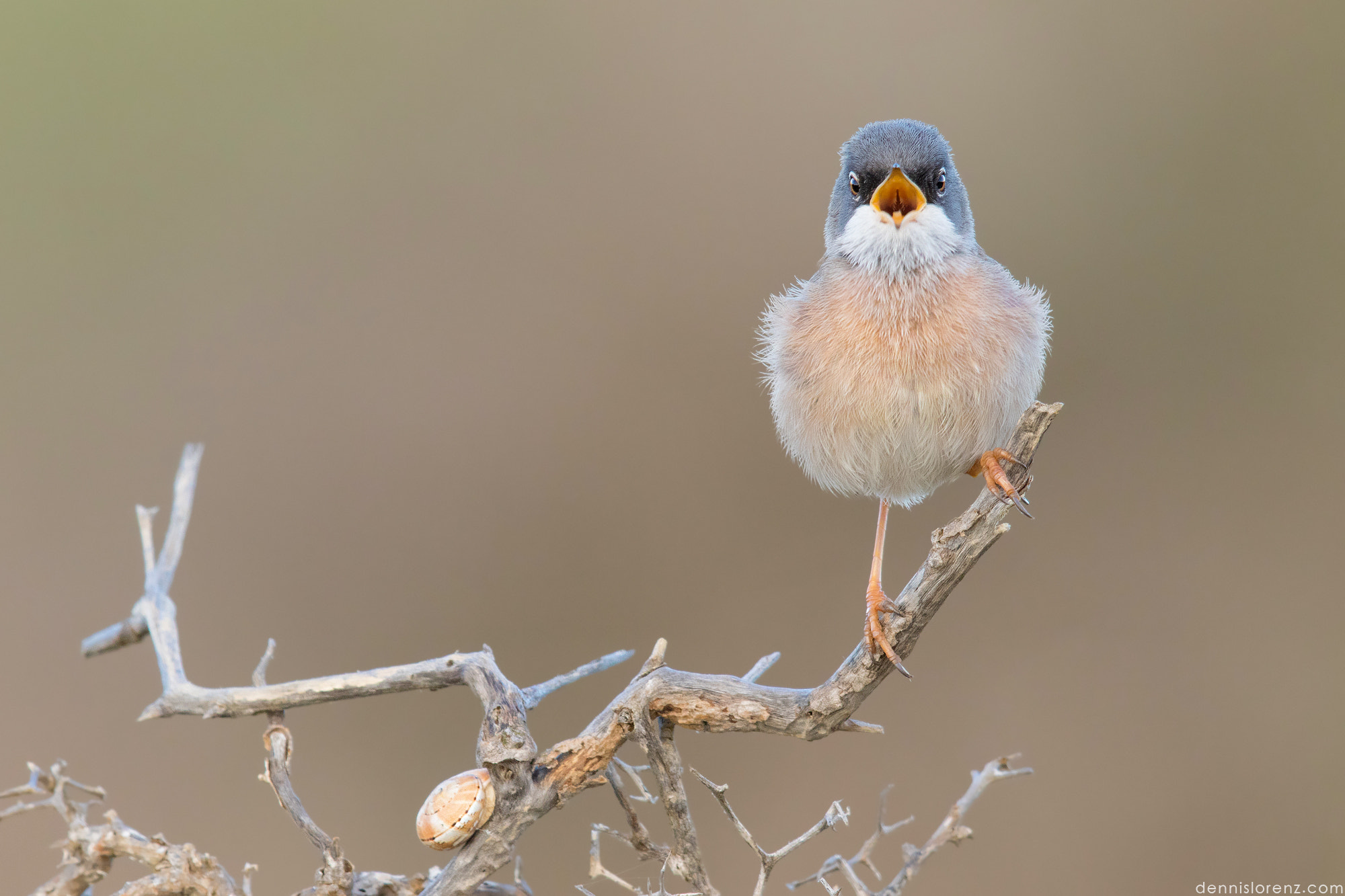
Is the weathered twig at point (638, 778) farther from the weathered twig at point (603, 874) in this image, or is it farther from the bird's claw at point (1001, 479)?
the bird's claw at point (1001, 479)

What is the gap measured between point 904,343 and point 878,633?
21.0 inches

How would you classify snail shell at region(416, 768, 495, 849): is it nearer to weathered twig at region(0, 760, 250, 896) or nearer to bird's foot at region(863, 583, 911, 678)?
weathered twig at region(0, 760, 250, 896)

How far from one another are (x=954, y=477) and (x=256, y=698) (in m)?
1.32

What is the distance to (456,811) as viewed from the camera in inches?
55.5

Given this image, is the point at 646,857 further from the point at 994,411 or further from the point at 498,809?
the point at 994,411

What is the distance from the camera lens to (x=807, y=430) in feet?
6.33

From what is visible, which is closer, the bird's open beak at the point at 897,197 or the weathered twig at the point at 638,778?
the weathered twig at the point at 638,778

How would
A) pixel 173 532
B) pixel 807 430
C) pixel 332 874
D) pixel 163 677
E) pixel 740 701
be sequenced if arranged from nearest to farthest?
1. pixel 332 874
2. pixel 740 701
3. pixel 163 677
4. pixel 807 430
5. pixel 173 532

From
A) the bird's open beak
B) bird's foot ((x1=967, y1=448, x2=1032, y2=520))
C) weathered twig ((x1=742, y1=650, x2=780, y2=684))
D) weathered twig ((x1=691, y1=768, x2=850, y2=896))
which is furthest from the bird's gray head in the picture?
weathered twig ((x1=691, y1=768, x2=850, y2=896))

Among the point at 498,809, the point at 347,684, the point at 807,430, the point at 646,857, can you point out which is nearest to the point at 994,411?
the point at 807,430

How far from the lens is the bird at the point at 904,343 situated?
5.82 ft

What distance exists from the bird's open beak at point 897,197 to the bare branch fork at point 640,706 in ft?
1.73

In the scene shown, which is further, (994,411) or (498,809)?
(994,411)

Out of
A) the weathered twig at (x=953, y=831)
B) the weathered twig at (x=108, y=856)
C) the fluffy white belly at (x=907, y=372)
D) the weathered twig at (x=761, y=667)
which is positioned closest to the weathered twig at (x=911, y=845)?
the weathered twig at (x=953, y=831)
